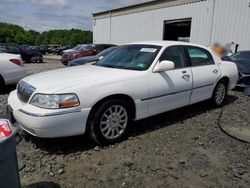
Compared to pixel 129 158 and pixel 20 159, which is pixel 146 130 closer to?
pixel 129 158

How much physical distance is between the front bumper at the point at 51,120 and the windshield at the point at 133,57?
125 cm

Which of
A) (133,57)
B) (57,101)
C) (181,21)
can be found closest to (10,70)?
(133,57)

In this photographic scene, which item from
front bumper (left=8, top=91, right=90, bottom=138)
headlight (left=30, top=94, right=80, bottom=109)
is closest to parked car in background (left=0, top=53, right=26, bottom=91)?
front bumper (left=8, top=91, right=90, bottom=138)

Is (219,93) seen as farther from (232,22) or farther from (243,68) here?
(232,22)

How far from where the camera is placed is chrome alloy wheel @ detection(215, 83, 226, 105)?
18.0 feet

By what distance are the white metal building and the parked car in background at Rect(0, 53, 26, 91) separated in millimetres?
11566

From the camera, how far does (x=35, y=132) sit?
124 inches

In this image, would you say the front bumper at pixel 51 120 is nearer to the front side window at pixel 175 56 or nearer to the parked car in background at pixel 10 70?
the front side window at pixel 175 56

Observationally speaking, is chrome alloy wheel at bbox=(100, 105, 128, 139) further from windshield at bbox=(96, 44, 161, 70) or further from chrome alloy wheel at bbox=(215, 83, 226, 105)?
chrome alloy wheel at bbox=(215, 83, 226, 105)

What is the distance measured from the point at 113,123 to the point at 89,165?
74cm

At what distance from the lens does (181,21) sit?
58.0 ft

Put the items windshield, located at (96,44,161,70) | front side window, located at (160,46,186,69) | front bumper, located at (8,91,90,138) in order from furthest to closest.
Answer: front side window, located at (160,46,186,69) < windshield, located at (96,44,161,70) < front bumper, located at (8,91,90,138)

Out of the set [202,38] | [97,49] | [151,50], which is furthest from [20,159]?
[202,38]

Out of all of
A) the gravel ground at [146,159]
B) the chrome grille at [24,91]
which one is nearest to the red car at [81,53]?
the gravel ground at [146,159]
